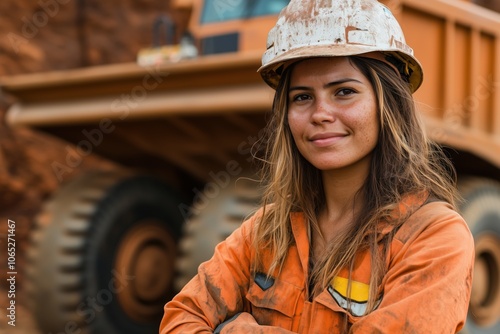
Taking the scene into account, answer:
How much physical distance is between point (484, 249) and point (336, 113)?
141 inches

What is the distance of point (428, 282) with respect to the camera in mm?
1932

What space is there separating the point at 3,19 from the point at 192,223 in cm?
576

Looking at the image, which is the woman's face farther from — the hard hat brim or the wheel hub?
the wheel hub

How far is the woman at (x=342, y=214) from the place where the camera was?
6.47ft

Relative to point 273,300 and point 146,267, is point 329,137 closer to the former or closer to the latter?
point 273,300

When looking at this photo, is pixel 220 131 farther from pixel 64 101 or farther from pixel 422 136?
pixel 422 136

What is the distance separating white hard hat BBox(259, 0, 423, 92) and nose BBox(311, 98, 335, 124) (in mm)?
138

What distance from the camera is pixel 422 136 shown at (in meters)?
2.32

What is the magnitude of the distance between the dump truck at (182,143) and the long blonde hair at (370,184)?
6.95 feet

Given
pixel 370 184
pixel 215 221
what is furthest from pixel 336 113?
pixel 215 221

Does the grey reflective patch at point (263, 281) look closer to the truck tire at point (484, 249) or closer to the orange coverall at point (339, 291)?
the orange coverall at point (339, 291)

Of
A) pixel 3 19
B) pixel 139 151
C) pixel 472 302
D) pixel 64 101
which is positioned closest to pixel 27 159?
pixel 3 19

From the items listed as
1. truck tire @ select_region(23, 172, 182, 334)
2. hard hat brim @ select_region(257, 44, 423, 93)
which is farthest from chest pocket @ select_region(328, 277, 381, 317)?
truck tire @ select_region(23, 172, 182, 334)

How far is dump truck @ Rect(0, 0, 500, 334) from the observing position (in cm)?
495
